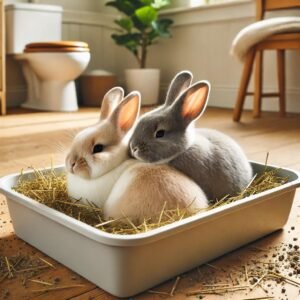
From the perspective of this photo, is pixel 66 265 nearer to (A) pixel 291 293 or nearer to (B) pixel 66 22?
(A) pixel 291 293

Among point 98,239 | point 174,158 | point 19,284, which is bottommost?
point 19,284

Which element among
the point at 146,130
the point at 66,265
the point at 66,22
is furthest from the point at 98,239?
the point at 66,22

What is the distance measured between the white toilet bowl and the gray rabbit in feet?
7.94

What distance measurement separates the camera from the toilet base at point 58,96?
3.51 meters

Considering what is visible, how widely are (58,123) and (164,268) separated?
214 centimetres

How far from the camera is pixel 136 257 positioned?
0.78 meters

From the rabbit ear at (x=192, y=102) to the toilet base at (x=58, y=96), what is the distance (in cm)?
264

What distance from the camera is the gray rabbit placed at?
957mm

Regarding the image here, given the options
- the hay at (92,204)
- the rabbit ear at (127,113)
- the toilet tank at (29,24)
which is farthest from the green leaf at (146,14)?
the rabbit ear at (127,113)

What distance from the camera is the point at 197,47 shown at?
3.87 metres

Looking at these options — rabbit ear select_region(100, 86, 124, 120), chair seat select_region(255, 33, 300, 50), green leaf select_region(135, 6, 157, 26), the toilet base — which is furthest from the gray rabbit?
green leaf select_region(135, 6, 157, 26)

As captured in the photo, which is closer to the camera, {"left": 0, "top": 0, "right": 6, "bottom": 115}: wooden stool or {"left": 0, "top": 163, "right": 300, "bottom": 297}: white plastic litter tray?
{"left": 0, "top": 163, "right": 300, "bottom": 297}: white plastic litter tray

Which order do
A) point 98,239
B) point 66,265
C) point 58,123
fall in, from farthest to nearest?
point 58,123
point 66,265
point 98,239

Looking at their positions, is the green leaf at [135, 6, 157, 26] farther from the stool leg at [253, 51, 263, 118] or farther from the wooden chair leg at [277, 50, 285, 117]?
the wooden chair leg at [277, 50, 285, 117]
